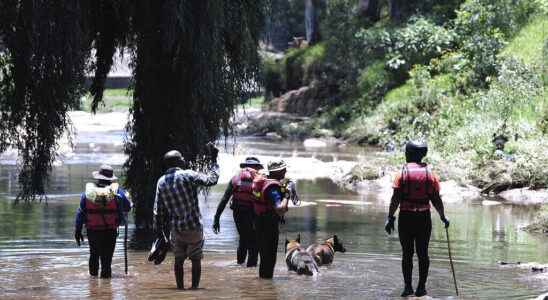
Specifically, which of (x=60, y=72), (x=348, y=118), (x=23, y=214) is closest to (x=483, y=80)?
(x=348, y=118)

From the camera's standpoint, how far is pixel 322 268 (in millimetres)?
14508

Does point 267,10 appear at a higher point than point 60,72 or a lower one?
higher

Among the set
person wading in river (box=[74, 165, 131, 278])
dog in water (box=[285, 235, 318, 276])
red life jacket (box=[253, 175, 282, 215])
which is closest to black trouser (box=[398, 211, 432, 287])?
red life jacket (box=[253, 175, 282, 215])

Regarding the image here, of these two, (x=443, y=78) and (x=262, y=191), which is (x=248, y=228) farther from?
(x=443, y=78)

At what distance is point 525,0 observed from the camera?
132 feet

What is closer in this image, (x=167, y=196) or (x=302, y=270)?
(x=167, y=196)

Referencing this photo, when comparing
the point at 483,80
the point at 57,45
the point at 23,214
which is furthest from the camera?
the point at 483,80

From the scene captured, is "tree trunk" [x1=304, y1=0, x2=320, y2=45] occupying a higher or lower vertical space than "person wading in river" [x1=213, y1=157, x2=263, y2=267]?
higher

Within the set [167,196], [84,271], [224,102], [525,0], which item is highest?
[525,0]

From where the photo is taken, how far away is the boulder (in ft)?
77.6

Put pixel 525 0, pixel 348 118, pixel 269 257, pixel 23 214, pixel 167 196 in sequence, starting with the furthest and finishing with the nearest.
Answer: pixel 348 118, pixel 525 0, pixel 23 214, pixel 269 257, pixel 167 196

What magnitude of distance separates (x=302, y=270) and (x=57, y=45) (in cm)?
453

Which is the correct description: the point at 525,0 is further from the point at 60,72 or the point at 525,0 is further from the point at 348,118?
the point at 60,72

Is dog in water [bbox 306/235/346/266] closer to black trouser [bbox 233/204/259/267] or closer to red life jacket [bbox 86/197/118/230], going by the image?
black trouser [bbox 233/204/259/267]
